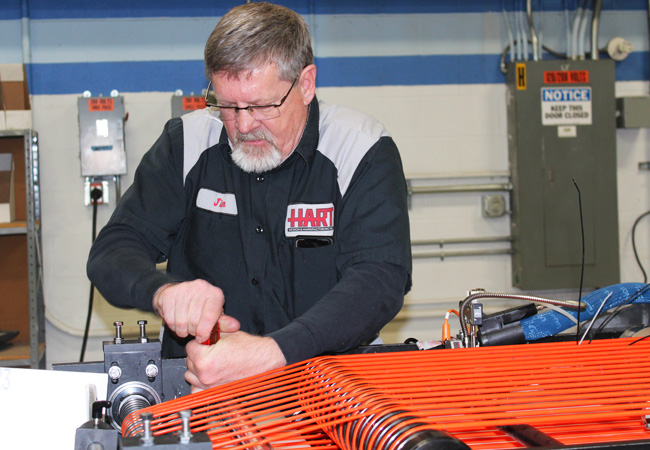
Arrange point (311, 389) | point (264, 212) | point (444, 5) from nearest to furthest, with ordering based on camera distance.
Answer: point (311, 389)
point (264, 212)
point (444, 5)

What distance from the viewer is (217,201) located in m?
1.45

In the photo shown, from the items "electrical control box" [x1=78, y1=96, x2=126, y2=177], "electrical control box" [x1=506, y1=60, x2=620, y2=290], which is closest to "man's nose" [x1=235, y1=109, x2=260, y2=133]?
"electrical control box" [x1=78, y1=96, x2=126, y2=177]

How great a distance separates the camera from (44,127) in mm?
3326

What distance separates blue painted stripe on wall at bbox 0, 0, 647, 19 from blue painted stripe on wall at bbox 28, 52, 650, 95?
258mm

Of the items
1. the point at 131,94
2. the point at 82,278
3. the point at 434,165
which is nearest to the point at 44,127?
the point at 131,94

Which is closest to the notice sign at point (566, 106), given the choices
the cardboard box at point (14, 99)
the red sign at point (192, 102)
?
the red sign at point (192, 102)

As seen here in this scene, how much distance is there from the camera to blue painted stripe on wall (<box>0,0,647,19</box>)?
3.32 meters

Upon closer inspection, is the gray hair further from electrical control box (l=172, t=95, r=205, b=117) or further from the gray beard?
electrical control box (l=172, t=95, r=205, b=117)

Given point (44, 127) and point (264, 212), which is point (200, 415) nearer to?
point (264, 212)

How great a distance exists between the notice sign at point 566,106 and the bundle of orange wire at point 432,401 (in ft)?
8.63

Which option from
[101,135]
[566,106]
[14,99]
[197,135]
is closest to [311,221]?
[197,135]

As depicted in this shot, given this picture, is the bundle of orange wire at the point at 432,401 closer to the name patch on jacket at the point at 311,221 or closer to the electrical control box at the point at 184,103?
the name patch on jacket at the point at 311,221

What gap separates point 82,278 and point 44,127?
0.82m

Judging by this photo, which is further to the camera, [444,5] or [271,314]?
[444,5]
